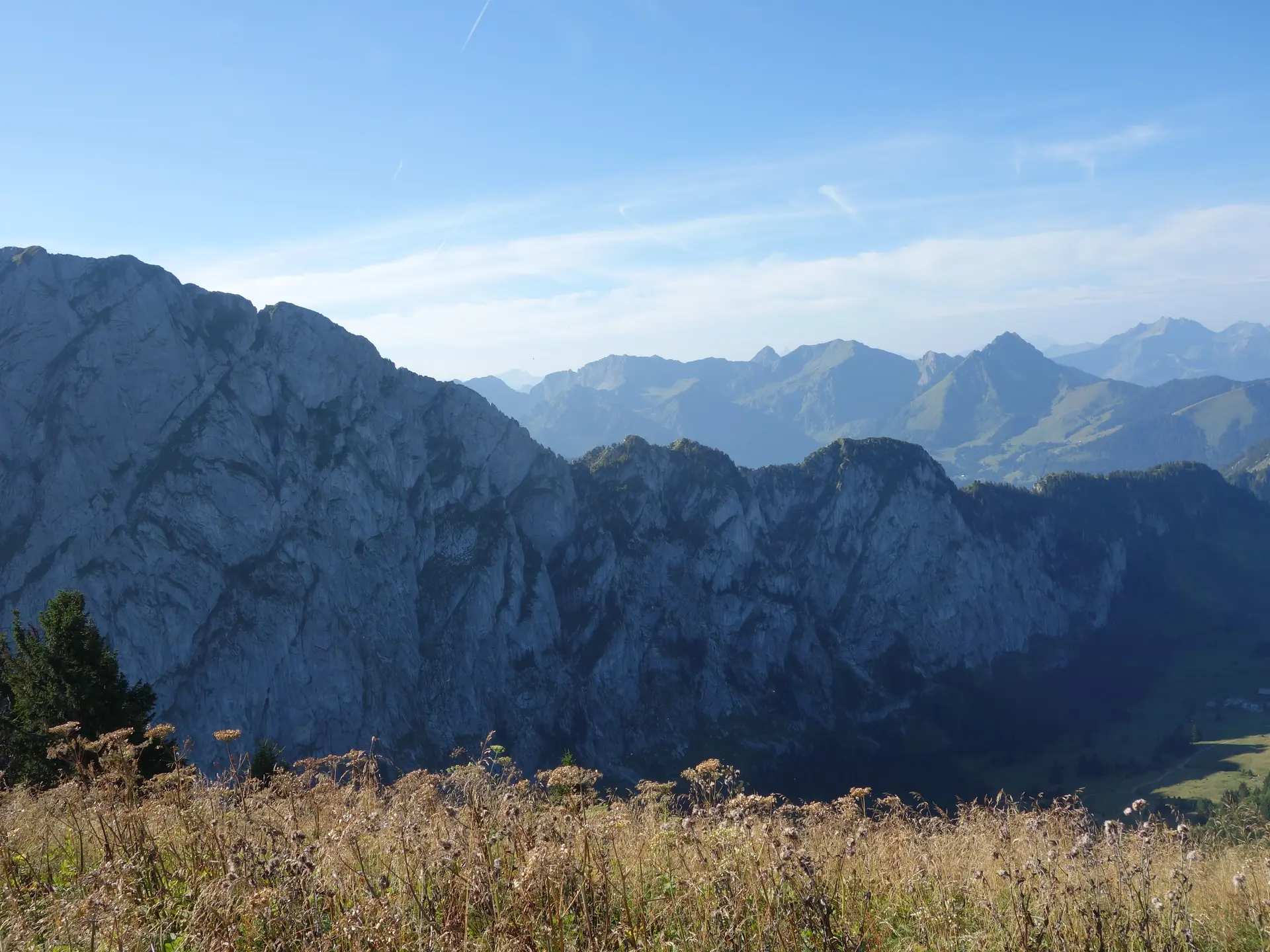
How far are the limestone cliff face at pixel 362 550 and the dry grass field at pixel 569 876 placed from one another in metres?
104

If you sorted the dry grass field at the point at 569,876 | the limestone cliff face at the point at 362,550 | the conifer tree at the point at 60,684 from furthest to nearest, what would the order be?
the limestone cliff face at the point at 362,550 → the conifer tree at the point at 60,684 → the dry grass field at the point at 569,876

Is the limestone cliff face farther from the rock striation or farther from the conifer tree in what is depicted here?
the conifer tree

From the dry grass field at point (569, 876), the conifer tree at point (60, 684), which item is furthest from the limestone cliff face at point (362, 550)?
the dry grass field at point (569, 876)

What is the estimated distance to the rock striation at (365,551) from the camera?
100312 mm

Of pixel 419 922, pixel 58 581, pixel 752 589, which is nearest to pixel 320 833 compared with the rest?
pixel 419 922

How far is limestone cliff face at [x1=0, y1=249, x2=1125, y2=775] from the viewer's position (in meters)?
A: 100

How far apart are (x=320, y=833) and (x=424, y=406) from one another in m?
140

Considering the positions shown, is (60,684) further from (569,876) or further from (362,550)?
(362,550)

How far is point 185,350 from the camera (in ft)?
369

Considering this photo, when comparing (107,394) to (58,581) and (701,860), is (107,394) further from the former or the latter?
(701,860)

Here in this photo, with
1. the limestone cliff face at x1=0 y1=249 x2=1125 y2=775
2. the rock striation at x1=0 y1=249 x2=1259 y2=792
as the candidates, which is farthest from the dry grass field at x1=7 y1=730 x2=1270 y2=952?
the rock striation at x1=0 y1=249 x2=1259 y2=792

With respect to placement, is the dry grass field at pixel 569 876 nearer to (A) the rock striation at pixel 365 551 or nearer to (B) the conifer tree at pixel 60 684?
(B) the conifer tree at pixel 60 684

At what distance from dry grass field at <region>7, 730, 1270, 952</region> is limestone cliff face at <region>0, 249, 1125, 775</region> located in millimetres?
104262

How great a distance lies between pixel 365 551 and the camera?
122250 mm
